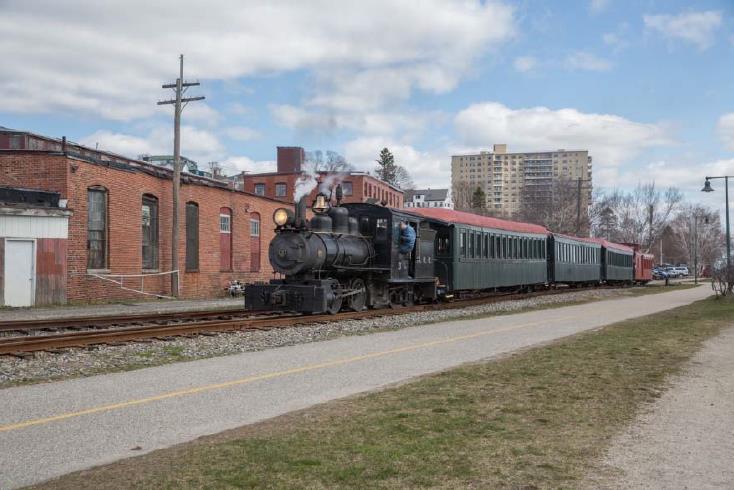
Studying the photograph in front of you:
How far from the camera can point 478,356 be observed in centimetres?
1076

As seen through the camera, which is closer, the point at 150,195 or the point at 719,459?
the point at 719,459

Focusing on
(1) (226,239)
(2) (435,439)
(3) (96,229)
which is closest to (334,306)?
(2) (435,439)

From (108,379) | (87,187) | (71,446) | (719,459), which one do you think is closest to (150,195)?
(87,187)

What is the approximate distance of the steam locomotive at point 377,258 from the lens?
1612 centimetres

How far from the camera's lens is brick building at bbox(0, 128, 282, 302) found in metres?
22.4

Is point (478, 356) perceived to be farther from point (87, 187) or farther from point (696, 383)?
point (87, 187)

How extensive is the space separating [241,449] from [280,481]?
0.83 m

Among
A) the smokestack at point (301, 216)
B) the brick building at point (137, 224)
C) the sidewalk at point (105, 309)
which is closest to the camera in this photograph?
the smokestack at point (301, 216)

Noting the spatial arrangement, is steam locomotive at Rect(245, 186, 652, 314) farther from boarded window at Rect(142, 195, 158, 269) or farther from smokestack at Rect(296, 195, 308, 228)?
boarded window at Rect(142, 195, 158, 269)

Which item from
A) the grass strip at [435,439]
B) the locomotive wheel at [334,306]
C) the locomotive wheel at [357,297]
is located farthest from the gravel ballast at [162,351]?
the grass strip at [435,439]

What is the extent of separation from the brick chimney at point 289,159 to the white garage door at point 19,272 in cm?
3997

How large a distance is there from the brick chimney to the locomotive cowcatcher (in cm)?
4110

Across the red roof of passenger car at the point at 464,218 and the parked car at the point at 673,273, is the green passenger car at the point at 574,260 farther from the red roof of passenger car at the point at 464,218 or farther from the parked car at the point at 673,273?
the parked car at the point at 673,273

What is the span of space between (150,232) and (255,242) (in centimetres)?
751
